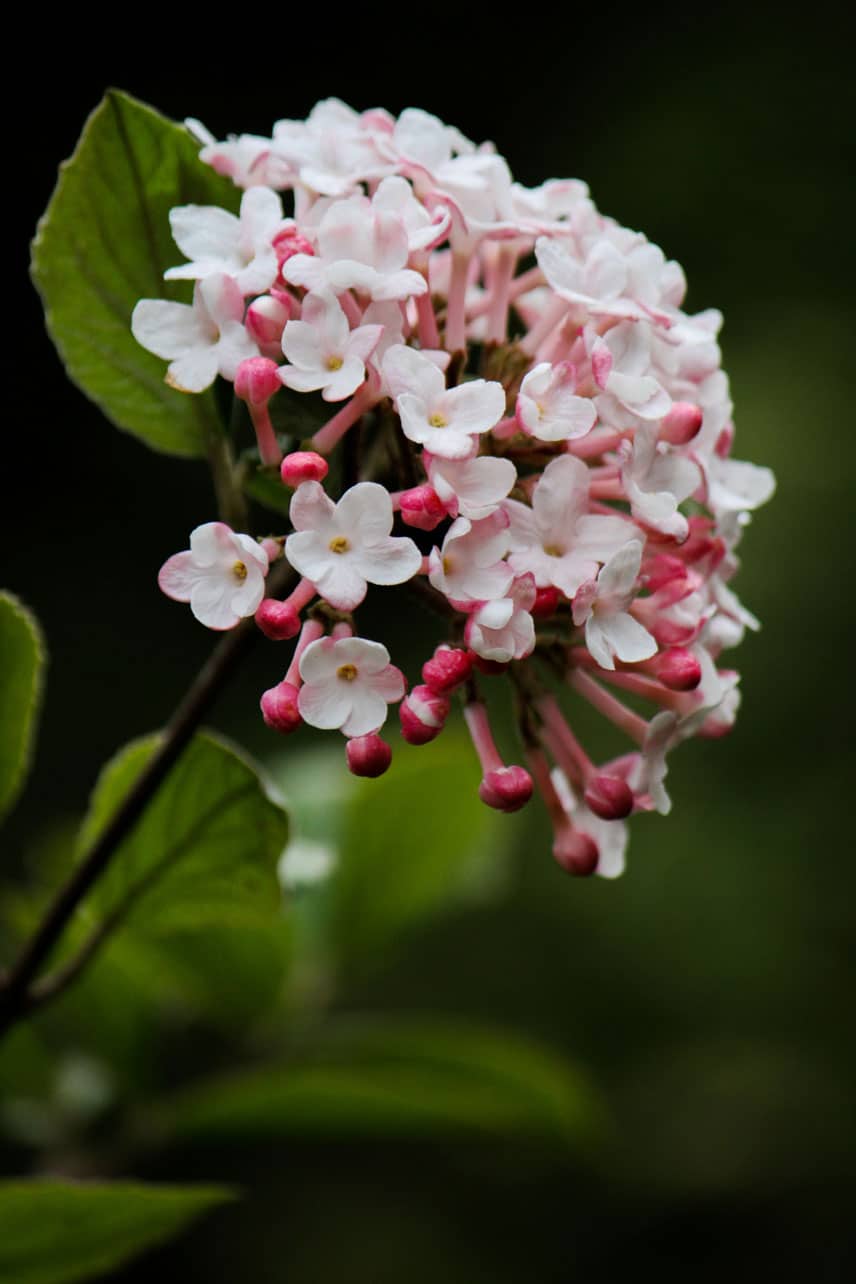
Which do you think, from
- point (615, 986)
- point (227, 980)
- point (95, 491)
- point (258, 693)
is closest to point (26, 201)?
point (95, 491)

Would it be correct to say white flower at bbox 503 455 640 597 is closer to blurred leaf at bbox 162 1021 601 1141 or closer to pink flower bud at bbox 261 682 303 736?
pink flower bud at bbox 261 682 303 736

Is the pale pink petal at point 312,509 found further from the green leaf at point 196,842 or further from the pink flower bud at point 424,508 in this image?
the green leaf at point 196,842

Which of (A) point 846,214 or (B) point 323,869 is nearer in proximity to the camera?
(B) point 323,869

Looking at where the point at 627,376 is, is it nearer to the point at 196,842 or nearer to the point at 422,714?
the point at 422,714

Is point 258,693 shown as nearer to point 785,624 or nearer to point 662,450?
point 785,624

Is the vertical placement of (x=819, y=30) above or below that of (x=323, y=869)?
above

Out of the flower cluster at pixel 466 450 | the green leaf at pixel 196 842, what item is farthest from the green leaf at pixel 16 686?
the flower cluster at pixel 466 450

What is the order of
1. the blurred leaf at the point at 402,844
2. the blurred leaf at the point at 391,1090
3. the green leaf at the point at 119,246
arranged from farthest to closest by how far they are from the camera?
the blurred leaf at the point at 402,844 → the blurred leaf at the point at 391,1090 → the green leaf at the point at 119,246
